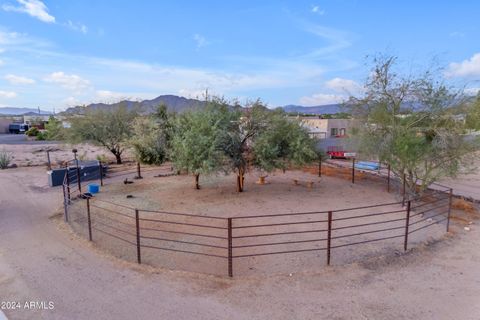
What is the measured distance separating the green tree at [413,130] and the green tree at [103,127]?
1528 centimetres

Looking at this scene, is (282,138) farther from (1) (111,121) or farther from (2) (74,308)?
(1) (111,121)

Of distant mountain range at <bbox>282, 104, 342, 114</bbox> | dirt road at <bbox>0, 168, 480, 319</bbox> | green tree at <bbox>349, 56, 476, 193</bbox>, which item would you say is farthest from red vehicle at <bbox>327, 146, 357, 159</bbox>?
→ dirt road at <bbox>0, 168, 480, 319</bbox>

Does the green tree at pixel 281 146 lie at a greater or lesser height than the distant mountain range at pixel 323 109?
lesser

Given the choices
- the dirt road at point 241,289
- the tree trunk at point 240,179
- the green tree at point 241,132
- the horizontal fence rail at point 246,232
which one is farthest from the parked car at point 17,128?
the dirt road at point 241,289

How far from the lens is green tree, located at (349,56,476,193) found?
465 inches

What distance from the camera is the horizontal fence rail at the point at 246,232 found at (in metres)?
6.92

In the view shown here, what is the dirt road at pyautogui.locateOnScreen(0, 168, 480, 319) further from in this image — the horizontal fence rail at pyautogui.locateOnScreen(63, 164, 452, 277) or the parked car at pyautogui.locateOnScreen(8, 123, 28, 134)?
the parked car at pyautogui.locateOnScreen(8, 123, 28, 134)

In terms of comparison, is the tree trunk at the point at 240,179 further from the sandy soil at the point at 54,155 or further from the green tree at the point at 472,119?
the sandy soil at the point at 54,155

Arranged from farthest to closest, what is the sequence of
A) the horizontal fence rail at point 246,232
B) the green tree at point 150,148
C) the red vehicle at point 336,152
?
the red vehicle at point 336,152, the green tree at point 150,148, the horizontal fence rail at point 246,232

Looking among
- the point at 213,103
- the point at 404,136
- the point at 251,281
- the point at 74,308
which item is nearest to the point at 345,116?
the point at 404,136

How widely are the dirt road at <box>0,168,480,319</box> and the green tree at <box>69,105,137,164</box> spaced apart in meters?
15.1

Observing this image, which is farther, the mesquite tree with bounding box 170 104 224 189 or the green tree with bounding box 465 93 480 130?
the green tree with bounding box 465 93 480 130

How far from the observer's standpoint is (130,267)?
648 centimetres

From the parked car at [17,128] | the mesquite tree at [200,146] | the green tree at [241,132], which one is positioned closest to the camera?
the mesquite tree at [200,146]
